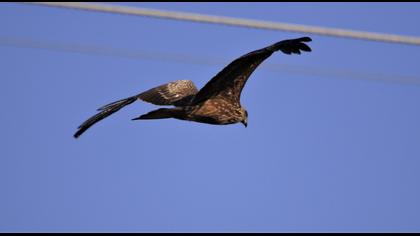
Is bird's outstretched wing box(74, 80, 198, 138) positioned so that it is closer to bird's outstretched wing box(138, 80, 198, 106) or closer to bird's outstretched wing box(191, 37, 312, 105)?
bird's outstretched wing box(138, 80, 198, 106)

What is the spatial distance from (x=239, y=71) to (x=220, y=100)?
49 cm

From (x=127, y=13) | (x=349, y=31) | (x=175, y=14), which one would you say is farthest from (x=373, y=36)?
(x=127, y=13)

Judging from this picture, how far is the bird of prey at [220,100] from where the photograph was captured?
8.02 meters

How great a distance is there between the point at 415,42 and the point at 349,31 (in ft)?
2.11

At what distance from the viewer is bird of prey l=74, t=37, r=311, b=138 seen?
8.02 meters

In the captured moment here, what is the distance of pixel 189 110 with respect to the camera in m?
8.66

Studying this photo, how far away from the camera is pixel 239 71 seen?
28.0ft

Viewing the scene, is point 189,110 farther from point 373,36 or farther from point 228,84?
point 373,36

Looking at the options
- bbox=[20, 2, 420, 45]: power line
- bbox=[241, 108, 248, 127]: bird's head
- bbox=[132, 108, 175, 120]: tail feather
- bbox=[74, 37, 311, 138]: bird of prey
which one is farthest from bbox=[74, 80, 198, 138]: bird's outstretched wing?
bbox=[20, 2, 420, 45]: power line

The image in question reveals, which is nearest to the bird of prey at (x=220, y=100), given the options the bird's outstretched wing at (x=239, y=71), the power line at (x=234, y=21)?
the bird's outstretched wing at (x=239, y=71)

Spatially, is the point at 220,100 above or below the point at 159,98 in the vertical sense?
below

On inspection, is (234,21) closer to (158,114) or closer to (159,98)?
(158,114)

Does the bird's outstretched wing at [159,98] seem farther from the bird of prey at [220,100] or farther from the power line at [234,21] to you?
the power line at [234,21]

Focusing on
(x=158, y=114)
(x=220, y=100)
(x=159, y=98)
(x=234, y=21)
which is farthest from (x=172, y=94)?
(x=234, y=21)
